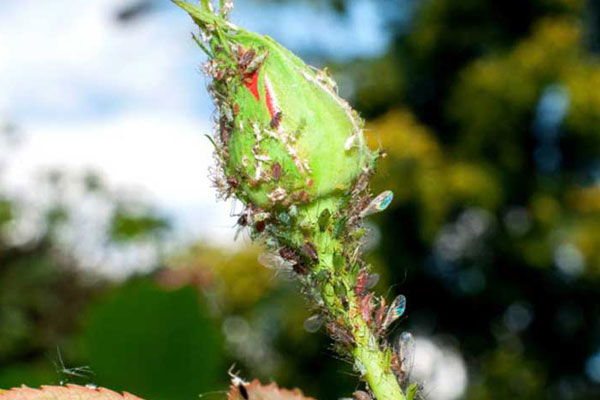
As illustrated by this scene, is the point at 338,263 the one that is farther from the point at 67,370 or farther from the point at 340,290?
the point at 67,370

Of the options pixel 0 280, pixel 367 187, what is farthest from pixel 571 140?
pixel 367 187

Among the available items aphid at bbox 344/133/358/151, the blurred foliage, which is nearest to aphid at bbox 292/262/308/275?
aphid at bbox 344/133/358/151

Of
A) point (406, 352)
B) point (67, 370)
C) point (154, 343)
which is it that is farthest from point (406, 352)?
point (154, 343)

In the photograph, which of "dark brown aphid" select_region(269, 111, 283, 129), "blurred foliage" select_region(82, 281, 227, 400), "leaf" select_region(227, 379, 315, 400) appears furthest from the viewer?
"blurred foliage" select_region(82, 281, 227, 400)

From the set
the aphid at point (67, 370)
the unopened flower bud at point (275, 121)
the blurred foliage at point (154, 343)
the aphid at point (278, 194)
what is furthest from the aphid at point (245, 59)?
the blurred foliage at point (154, 343)

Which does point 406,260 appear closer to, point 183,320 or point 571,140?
point 571,140

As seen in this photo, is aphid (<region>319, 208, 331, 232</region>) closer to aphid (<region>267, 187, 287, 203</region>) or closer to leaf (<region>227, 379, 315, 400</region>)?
aphid (<region>267, 187, 287, 203</region>)
